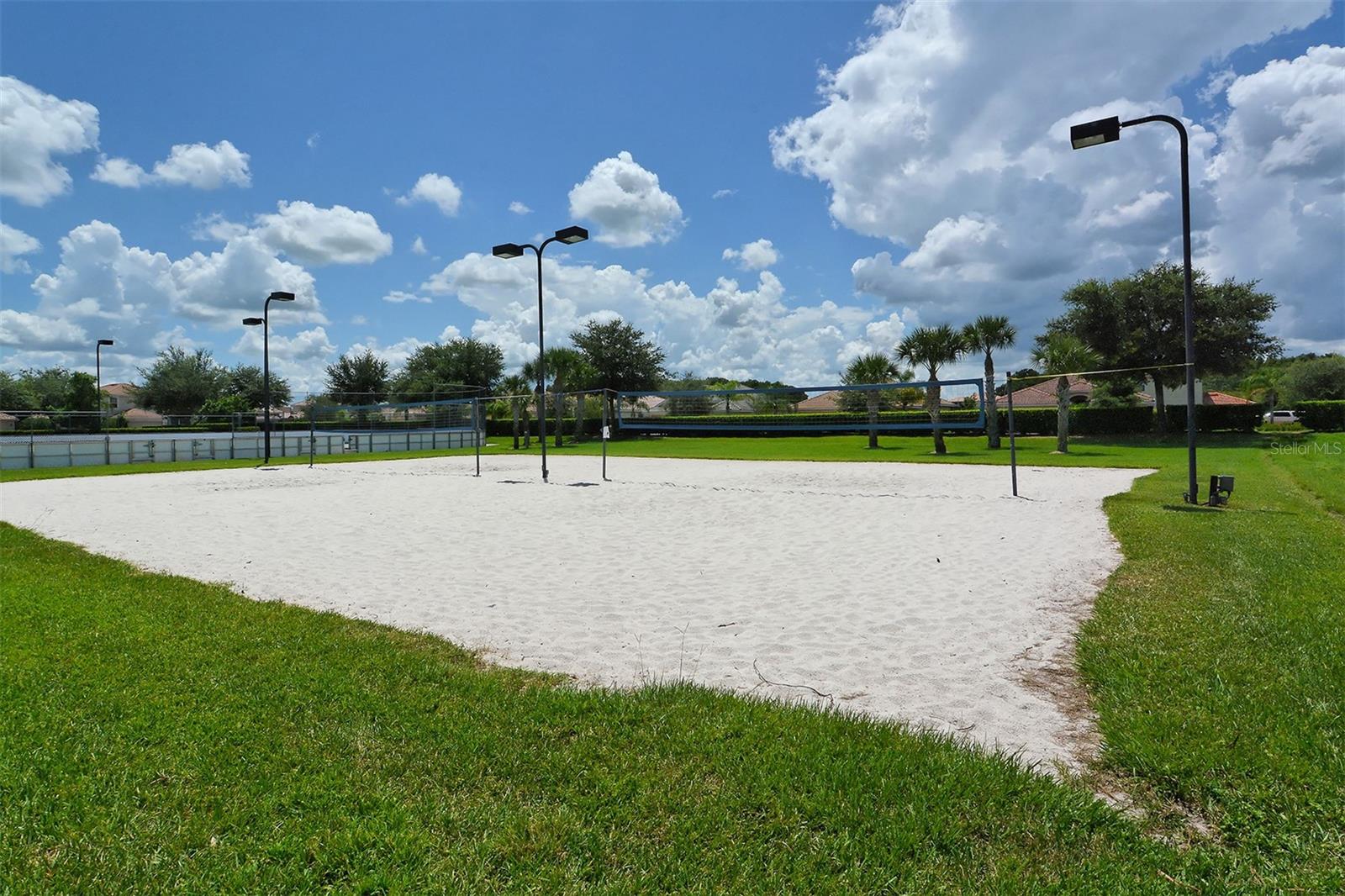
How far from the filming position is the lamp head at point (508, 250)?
49.9ft

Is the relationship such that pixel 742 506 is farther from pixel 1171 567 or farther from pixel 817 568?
pixel 1171 567

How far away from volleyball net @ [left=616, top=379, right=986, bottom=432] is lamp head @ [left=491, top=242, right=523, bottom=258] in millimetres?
6006

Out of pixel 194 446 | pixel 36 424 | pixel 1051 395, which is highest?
pixel 1051 395

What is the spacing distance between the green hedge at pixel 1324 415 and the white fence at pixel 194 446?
146 feet

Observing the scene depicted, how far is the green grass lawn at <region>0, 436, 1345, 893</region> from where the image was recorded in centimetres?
208

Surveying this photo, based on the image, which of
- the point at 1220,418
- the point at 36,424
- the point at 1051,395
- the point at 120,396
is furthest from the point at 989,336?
the point at 120,396

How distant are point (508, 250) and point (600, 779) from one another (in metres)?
14.2

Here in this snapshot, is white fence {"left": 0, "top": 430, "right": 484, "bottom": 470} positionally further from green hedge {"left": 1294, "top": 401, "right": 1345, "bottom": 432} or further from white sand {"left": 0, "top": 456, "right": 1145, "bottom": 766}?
green hedge {"left": 1294, "top": 401, "right": 1345, "bottom": 432}

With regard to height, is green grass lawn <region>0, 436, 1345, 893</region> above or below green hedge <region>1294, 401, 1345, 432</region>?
below

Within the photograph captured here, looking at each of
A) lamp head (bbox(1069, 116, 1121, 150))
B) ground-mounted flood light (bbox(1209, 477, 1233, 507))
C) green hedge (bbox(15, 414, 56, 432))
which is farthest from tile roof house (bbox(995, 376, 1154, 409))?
green hedge (bbox(15, 414, 56, 432))

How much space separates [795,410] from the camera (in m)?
31.7

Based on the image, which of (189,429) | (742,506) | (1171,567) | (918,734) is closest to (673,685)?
(918,734)

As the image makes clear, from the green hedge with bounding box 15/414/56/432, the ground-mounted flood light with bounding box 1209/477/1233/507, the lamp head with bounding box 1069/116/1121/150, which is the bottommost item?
the ground-mounted flood light with bounding box 1209/477/1233/507

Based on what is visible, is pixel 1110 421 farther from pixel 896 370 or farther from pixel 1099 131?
pixel 1099 131
